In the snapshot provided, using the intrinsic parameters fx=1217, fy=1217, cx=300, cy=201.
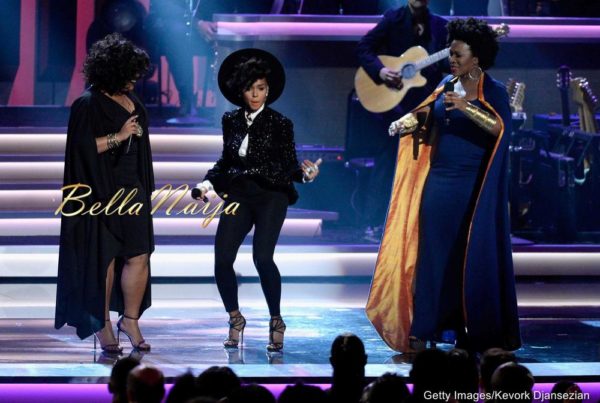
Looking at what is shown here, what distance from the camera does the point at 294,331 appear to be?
22.6 feet

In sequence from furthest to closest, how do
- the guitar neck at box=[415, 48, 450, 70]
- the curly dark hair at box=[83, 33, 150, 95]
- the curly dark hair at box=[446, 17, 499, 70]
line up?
the guitar neck at box=[415, 48, 450, 70]
the curly dark hair at box=[446, 17, 499, 70]
the curly dark hair at box=[83, 33, 150, 95]

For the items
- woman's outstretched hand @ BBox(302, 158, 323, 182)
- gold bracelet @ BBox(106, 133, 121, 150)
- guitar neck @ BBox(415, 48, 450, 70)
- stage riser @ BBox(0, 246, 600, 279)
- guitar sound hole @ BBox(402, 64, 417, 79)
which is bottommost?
stage riser @ BBox(0, 246, 600, 279)

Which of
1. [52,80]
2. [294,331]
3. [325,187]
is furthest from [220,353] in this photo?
[52,80]

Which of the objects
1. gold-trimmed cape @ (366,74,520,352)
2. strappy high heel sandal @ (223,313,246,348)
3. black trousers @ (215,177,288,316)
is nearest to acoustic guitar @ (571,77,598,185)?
gold-trimmed cape @ (366,74,520,352)

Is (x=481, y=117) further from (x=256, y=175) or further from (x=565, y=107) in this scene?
(x=565, y=107)

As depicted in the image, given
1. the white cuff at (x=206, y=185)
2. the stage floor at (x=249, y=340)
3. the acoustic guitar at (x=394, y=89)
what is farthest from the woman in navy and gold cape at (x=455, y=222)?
the acoustic guitar at (x=394, y=89)

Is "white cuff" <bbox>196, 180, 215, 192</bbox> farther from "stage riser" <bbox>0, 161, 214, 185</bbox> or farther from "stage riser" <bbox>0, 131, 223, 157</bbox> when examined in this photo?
"stage riser" <bbox>0, 131, 223, 157</bbox>

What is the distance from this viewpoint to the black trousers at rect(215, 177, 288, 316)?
6.15 meters

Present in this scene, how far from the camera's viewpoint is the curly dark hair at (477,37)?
6.05 meters

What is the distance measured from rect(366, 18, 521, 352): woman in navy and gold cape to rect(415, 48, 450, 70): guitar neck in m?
1.83

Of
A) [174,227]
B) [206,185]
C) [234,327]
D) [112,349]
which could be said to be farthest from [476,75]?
[174,227]

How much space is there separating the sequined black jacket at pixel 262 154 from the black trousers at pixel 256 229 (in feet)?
0.17

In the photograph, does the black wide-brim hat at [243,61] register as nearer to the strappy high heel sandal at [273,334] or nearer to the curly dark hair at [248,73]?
the curly dark hair at [248,73]

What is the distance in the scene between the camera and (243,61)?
20.5ft
